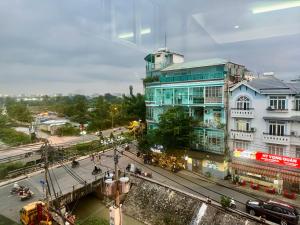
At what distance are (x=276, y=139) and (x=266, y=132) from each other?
2.07 feet

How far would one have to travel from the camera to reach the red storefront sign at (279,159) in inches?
418

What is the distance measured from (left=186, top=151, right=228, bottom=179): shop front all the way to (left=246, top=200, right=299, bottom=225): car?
3.62 m

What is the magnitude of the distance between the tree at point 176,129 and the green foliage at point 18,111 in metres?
12.7

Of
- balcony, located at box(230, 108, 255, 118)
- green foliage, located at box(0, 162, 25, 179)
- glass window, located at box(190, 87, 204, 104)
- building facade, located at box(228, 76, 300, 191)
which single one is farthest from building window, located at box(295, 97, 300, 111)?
green foliage, located at box(0, 162, 25, 179)

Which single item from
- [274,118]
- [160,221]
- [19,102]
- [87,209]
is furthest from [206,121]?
[19,102]

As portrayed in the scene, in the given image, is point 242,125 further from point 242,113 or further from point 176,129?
point 176,129

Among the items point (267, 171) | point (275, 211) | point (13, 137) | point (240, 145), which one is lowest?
point (275, 211)

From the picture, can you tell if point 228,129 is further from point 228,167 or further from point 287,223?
point 287,223

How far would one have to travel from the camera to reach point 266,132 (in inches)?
466

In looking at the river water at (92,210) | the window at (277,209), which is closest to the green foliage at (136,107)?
→ the river water at (92,210)

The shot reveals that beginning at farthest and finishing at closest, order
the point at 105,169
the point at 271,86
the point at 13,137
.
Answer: the point at 13,137 < the point at 105,169 < the point at 271,86

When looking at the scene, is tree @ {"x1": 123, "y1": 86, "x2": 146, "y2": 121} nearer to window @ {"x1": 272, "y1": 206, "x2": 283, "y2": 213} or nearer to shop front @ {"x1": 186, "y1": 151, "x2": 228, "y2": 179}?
shop front @ {"x1": 186, "y1": 151, "x2": 228, "y2": 179}

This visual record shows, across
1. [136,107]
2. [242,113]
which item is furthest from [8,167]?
[242,113]

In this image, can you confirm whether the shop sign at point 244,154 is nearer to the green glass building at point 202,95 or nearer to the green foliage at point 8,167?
the green glass building at point 202,95
